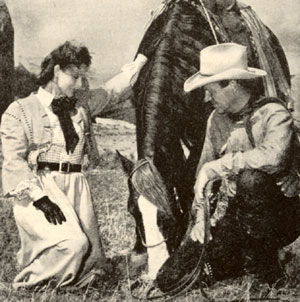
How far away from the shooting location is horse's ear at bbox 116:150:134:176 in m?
5.83

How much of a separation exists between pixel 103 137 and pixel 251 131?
1.07 m

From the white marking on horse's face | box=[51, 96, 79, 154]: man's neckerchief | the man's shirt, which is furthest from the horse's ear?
the man's shirt

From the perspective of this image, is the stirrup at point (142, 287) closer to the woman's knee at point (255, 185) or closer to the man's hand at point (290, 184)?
the woman's knee at point (255, 185)

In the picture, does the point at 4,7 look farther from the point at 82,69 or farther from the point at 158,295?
the point at 158,295

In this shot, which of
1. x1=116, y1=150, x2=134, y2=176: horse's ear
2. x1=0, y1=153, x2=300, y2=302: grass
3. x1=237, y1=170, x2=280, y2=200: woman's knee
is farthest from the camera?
x1=116, y1=150, x2=134, y2=176: horse's ear

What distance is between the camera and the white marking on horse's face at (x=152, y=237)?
564 cm

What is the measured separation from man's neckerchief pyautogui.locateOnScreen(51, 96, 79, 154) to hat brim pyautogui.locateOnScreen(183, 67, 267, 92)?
2.74ft

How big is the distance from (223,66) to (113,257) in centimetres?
151

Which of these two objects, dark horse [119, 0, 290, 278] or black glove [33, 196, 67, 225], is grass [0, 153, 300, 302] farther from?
black glove [33, 196, 67, 225]

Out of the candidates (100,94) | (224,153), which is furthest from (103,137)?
(224,153)

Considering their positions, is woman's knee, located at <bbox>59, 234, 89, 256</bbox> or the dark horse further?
the dark horse

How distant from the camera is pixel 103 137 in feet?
19.2

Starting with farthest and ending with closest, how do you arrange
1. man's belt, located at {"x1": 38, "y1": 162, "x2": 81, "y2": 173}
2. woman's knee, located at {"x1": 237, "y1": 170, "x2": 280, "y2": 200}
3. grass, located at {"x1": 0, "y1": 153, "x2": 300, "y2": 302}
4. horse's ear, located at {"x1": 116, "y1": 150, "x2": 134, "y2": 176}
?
horse's ear, located at {"x1": 116, "y1": 150, "x2": 134, "y2": 176}
man's belt, located at {"x1": 38, "y1": 162, "x2": 81, "y2": 173}
grass, located at {"x1": 0, "y1": 153, "x2": 300, "y2": 302}
woman's knee, located at {"x1": 237, "y1": 170, "x2": 280, "y2": 200}

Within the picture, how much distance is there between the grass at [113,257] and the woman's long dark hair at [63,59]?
0.68m
